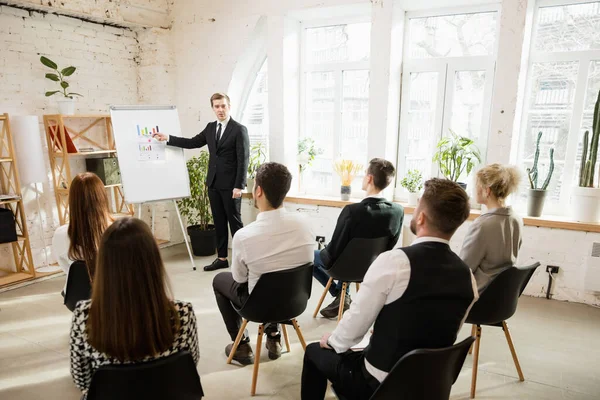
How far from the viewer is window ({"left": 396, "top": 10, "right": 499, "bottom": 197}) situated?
13.3ft

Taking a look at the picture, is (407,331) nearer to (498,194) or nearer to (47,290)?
(498,194)

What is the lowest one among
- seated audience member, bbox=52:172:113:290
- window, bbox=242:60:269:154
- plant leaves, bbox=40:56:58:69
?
seated audience member, bbox=52:172:113:290

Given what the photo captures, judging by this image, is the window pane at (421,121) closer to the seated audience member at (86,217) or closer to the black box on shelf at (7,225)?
the seated audience member at (86,217)

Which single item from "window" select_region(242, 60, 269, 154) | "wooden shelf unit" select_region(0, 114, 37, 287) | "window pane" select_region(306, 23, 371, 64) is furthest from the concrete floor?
"window pane" select_region(306, 23, 371, 64)

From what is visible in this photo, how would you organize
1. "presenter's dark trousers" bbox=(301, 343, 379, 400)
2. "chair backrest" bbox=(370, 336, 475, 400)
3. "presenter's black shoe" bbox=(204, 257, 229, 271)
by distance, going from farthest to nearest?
"presenter's black shoe" bbox=(204, 257, 229, 271) → "presenter's dark trousers" bbox=(301, 343, 379, 400) → "chair backrest" bbox=(370, 336, 475, 400)

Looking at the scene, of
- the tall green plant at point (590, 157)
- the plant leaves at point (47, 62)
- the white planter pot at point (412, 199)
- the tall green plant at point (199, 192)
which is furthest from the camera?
the tall green plant at point (199, 192)

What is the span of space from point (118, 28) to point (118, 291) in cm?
451

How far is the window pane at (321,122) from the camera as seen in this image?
15.7ft

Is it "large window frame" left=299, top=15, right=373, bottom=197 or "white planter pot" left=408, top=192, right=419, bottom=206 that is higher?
"large window frame" left=299, top=15, right=373, bottom=197

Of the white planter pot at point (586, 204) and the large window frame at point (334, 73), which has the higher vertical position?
the large window frame at point (334, 73)

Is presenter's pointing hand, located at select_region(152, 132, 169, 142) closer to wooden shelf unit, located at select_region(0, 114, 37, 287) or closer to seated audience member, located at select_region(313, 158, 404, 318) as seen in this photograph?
wooden shelf unit, located at select_region(0, 114, 37, 287)

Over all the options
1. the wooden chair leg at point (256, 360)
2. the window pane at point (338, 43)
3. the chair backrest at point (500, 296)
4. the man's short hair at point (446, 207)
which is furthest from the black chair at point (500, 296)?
the window pane at point (338, 43)

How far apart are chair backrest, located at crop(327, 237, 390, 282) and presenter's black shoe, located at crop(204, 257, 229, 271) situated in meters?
1.91

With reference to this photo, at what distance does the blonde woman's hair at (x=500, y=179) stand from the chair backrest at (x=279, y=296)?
1128 mm
